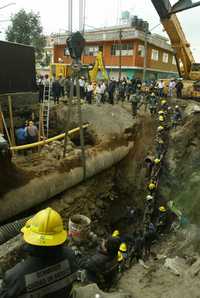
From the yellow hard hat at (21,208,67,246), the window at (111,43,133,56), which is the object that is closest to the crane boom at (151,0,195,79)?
the window at (111,43,133,56)

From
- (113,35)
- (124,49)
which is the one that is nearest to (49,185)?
(124,49)

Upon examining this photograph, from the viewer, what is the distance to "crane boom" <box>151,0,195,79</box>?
14.8 m

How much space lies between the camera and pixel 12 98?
13.4 m

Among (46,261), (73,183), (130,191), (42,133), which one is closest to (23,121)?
(42,133)

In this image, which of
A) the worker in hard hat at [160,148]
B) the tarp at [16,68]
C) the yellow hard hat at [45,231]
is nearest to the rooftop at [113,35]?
the tarp at [16,68]

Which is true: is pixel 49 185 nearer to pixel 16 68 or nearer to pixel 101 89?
pixel 16 68

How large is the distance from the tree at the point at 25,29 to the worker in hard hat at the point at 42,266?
1277 inches

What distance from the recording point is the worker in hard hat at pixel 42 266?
7.80 feet

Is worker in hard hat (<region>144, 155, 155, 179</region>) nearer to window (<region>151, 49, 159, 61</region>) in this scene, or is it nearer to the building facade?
the building facade

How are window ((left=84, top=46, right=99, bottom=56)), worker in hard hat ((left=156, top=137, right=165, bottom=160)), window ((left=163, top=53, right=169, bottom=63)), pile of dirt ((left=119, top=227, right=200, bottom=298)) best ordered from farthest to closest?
window ((left=163, top=53, right=169, bottom=63)) < window ((left=84, top=46, right=99, bottom=56)) < worker in hard hat ((left=156, top=137, right=165, bottom=160)) < pile of dirt ((left=119, top=227, right=200, bottom=298))

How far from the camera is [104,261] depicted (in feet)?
15.7

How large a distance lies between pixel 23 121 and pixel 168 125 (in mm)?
6987

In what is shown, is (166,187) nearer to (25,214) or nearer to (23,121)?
(25,214)

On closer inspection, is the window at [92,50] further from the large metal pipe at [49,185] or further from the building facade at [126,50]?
the large metal pipe at [49,185]
